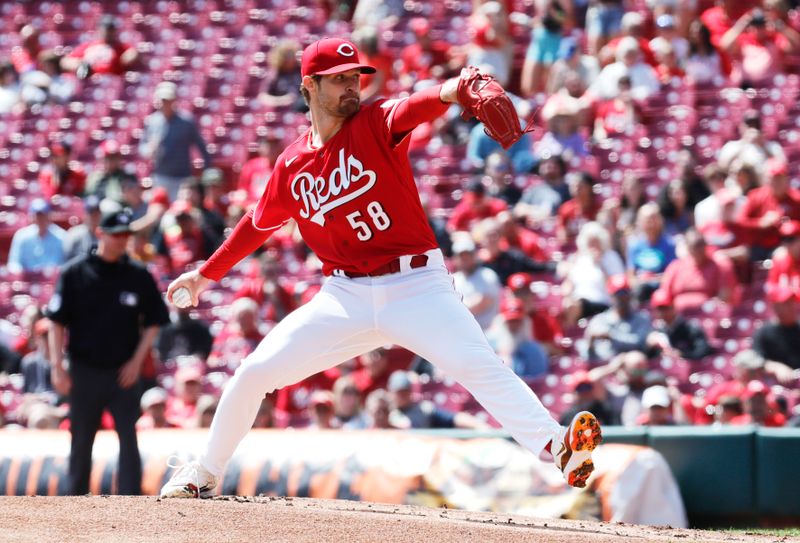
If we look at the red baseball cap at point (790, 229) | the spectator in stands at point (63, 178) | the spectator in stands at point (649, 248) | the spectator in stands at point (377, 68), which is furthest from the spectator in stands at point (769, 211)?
the spectator in stands at point (63, 178)

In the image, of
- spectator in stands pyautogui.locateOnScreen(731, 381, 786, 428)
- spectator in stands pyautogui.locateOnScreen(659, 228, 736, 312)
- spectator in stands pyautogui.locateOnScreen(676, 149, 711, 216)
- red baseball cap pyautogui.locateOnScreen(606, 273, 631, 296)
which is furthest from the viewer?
spectator in stands pyautogui.locateOnScreen(676, 149, 711, 216)

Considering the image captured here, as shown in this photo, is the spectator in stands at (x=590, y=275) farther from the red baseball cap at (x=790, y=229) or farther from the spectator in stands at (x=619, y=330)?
the red baseball cap at (x=790, y=229)

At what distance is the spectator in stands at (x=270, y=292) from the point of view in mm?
10344

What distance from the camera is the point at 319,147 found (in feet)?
16.8

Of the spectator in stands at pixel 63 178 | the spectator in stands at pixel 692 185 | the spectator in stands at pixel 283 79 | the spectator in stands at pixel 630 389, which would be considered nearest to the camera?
the spectator in stands at pixel 630 389

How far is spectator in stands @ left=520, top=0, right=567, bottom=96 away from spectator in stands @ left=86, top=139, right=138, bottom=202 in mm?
3619

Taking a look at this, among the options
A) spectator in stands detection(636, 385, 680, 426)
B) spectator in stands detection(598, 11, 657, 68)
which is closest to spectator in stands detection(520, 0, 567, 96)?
spectator in stands detection(598, 11, 657, 68)

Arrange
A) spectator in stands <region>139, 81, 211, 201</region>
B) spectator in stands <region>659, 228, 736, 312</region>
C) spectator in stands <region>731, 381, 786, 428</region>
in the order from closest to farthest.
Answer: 1. spectator in stands <region>731, 381, 786, 428</region>
2. spectator in stands <region>659, 228, 736, 312</region>
3. spectator in stands <region>139, 81, 211, 201</region>

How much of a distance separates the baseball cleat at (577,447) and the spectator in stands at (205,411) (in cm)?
435

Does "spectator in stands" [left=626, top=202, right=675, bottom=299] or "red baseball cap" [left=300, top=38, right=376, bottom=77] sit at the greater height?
"red baseball cap" [left=300, top=38, right=376, bottom=77]

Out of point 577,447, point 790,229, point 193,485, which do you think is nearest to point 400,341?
point 577,447

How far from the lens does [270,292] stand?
1036 cm

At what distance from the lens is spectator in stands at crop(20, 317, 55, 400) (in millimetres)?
10336

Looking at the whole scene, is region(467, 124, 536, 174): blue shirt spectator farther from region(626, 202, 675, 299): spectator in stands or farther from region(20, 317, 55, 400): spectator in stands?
region(20, 317, 55, 400): spectator in stands
